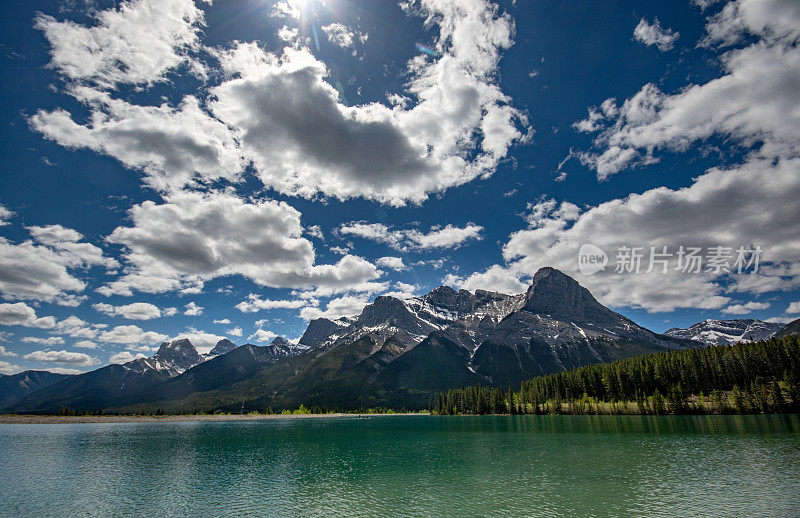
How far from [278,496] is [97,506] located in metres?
21.3

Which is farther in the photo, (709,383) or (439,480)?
(709,383)

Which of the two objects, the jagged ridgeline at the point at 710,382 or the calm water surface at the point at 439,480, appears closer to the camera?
the calm water surface at the point at 439,480

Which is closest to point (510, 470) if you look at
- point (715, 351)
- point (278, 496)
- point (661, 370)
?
point (278, 496)

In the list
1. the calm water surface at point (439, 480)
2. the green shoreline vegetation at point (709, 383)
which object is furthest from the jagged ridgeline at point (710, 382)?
the calm water surface at point (439, 480)

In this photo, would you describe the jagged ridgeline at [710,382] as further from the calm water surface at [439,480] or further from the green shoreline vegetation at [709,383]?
the calm water surface at [439,480]

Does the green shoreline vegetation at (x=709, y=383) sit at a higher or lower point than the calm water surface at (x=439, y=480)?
higher

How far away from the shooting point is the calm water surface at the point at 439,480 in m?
40.4

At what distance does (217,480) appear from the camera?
2313 inches

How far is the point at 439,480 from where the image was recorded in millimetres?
53969

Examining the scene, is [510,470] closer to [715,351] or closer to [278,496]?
[278,496]

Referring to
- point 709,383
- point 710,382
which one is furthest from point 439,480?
point 710,382

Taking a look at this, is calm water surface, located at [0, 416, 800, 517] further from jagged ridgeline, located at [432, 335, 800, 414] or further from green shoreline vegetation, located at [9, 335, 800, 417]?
jagged ridgeline, located at [432, 335, 800, 414]

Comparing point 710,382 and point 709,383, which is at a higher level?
point 710,382

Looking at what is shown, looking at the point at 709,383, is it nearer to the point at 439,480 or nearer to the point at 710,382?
the point at 710,382
